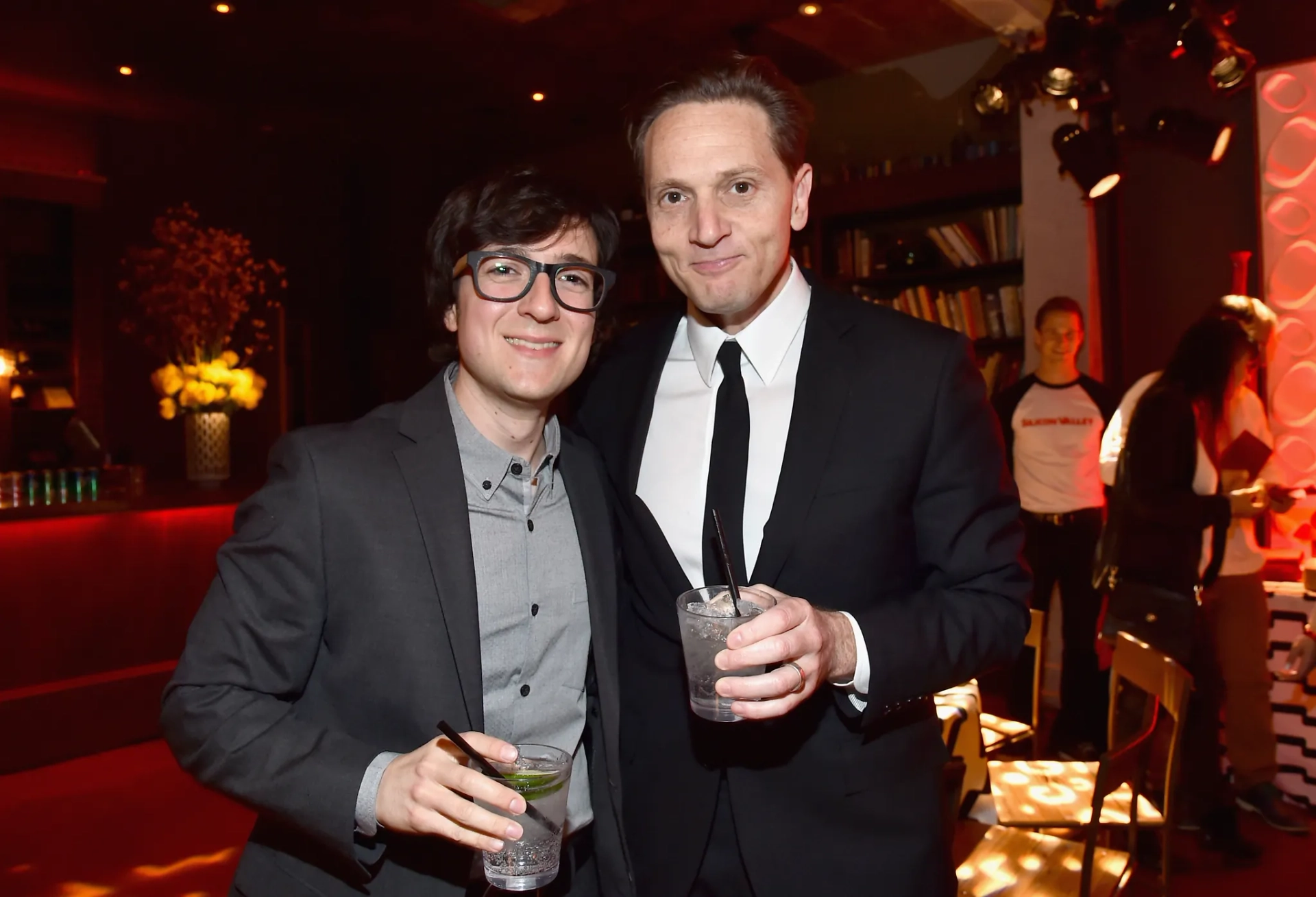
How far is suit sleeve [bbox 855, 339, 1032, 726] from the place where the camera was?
1.35m

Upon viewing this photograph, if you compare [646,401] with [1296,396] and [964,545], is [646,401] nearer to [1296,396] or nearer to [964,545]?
Result: [964,545]

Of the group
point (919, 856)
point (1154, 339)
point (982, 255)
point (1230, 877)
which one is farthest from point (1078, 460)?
point (919, 856)

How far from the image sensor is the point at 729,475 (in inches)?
58.1

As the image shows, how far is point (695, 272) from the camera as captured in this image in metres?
1.50

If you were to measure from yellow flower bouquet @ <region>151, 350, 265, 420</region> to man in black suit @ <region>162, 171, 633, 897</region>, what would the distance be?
13.9 ft

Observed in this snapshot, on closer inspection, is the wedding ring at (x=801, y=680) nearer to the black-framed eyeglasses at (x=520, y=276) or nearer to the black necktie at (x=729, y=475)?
the black necktie at (x=729, y=475)

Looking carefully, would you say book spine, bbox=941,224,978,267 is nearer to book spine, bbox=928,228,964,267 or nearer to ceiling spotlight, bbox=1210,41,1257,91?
book spine, bbox=928,228,964,267

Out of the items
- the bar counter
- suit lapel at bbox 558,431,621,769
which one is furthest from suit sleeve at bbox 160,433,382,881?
the bar counter

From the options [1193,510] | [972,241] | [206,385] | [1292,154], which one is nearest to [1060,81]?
[1292,154]

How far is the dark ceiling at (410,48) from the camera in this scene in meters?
5.44

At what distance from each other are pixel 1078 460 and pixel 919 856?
12.7 ft

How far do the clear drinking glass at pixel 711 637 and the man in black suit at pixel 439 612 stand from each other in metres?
0.26

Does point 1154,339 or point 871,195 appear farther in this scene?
point 871,195

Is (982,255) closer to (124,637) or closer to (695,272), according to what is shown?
(695,272)
